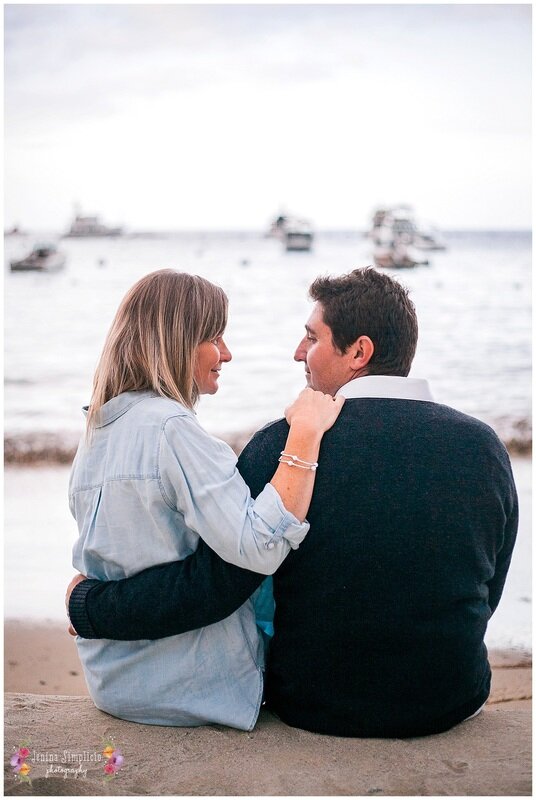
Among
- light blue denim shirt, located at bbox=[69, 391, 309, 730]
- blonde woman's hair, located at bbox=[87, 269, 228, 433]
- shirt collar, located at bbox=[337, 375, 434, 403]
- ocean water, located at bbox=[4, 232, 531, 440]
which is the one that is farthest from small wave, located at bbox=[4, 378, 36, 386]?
shirt collar, located at bbox=[337, 375, 434, 403]

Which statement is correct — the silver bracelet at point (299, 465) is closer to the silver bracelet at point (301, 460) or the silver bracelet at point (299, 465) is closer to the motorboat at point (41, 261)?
the silver bracelet at point (301, 460)

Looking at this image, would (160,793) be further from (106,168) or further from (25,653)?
(106,168)

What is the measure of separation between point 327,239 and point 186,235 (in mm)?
4545

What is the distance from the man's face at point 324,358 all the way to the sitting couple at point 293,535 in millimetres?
31

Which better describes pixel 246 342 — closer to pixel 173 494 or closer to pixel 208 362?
pixel 208 362

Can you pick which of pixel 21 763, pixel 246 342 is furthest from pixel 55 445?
pixel 21 763

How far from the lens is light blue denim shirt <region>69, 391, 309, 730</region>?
194cm

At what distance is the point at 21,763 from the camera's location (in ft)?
7.05

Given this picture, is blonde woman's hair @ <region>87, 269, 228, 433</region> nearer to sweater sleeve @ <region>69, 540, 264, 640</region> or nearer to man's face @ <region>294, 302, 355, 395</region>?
man's face @ <region>294, 302, 355, 395</region>

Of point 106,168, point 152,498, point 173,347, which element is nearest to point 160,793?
point 152,498

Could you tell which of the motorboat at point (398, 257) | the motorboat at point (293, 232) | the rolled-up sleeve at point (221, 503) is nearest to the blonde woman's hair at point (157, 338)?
the rolled-up sleeve at point (221, 503)

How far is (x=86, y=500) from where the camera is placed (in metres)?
2.15

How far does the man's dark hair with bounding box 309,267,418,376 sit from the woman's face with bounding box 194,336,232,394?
310 mm

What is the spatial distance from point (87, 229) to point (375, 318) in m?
22.8
